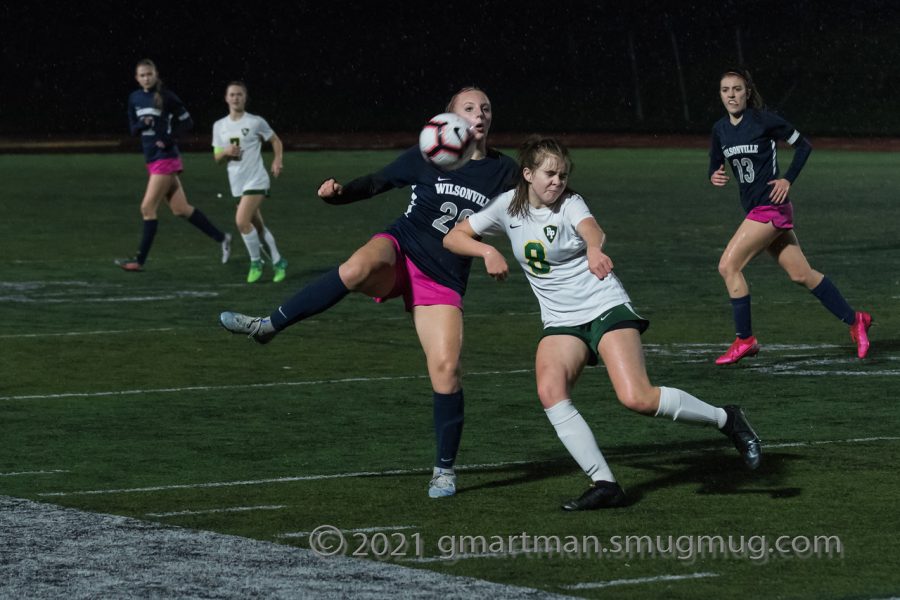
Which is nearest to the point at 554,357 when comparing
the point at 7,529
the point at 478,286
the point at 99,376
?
the point at 7,529

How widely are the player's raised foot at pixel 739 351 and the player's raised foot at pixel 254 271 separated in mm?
6863

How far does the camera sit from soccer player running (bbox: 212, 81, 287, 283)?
60.2 feet

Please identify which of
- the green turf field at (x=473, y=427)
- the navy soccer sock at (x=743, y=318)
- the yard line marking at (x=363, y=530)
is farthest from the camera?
the navy soccer sock at (x=743, y=318)

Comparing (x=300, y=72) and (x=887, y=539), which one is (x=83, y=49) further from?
(x=887, y=539)

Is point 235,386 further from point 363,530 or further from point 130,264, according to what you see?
point 130,264

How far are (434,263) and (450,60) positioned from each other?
183 ft

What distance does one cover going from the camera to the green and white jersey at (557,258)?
306 inches

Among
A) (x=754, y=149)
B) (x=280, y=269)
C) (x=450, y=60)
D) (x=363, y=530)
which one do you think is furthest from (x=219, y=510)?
(x=450, y=60)

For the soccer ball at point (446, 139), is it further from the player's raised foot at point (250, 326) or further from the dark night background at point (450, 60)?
the dark night background at point (450, 60)

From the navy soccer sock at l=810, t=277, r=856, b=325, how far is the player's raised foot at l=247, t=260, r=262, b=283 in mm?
6845

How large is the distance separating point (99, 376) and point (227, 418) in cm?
206

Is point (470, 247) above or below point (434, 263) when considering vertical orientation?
above

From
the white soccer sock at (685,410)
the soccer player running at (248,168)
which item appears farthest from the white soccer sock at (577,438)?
the soccer player running at (248,168)

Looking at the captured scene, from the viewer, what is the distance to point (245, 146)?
19.0 metres
